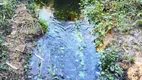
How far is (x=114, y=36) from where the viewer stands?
8242 mm

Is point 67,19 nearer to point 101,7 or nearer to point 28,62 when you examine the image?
point 101,7

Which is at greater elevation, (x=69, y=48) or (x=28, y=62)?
(x=69, y=48)

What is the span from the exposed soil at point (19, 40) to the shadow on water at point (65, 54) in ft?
0.91

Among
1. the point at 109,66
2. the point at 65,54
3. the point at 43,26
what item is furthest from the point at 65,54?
the point at 43,26

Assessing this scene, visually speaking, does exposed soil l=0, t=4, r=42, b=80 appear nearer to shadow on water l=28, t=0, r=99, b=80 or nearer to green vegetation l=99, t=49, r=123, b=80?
shadow on water l=28, t=0, r=99, b=80

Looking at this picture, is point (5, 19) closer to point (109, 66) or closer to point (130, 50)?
point (109, 66)

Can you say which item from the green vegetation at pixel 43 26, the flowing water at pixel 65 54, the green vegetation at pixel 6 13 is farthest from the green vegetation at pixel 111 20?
the green vegetation at pixel 6 13

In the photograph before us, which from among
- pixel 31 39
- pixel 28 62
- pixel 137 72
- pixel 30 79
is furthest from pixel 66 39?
pixel 137 72

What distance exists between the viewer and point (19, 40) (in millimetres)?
7906

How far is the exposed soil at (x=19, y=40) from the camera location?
6514 millimetres

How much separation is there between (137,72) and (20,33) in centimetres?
399

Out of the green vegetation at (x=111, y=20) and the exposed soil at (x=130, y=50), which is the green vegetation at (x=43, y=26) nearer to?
the green vegetation at (x=111, y=20)

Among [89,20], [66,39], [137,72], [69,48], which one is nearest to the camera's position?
[137,72]

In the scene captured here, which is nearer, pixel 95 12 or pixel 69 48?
pixel 69 48
